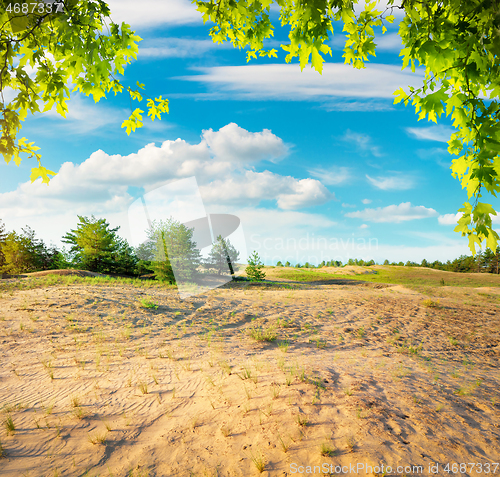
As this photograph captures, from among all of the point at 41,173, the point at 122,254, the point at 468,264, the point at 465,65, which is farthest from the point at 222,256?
the point at 468,264

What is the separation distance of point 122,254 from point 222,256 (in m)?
13.4

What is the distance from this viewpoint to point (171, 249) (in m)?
17.2

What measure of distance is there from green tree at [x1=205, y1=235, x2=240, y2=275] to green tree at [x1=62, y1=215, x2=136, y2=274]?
38.5ft

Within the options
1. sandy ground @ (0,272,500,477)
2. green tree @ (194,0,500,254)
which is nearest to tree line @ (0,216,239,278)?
sandy ground @ (0,272,500,477)

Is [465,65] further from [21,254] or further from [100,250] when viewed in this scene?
[21,254]

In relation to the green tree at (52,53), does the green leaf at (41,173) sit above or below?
below

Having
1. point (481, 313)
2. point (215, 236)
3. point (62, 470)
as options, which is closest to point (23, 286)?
point (215, 236)

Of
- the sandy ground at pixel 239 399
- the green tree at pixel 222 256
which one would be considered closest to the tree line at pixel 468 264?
the green tree at pixel 222 256

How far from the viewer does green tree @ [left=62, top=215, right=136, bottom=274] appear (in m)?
27.2

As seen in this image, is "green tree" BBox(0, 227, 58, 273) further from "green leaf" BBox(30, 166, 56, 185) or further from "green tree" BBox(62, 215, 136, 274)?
"green leaf" BBox(30, 166, 56, 185)

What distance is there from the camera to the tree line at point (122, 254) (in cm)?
1711

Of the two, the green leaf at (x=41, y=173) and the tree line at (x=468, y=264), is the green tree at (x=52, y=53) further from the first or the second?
the tree line at (x=468, y=264)

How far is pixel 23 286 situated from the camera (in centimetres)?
1226

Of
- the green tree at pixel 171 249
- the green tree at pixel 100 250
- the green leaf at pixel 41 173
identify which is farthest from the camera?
the green tree at pixel 100 250
